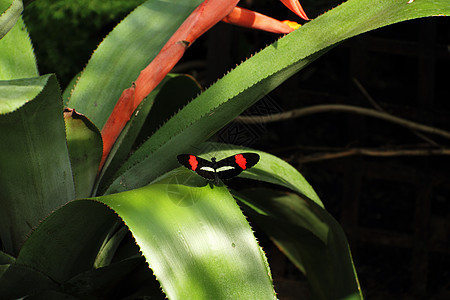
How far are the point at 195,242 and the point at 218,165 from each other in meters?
0.14

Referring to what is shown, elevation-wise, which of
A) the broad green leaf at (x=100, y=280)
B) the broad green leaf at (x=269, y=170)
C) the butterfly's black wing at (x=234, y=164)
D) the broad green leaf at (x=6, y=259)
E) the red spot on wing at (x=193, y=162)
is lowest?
the broad green leaf at (x=100, y=280)

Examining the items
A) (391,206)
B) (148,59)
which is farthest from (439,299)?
(148,59)

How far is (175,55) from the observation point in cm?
90

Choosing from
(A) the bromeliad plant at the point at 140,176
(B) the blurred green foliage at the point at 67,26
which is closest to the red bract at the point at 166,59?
(A) the bromeliad plant at the point at 140,176

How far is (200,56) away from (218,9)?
136 cm

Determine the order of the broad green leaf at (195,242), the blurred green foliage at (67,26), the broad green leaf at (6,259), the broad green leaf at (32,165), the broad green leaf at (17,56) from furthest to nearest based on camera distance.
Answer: the blurred green foliage at (67,26), the broad green leaf at (17,56), the broad green leaf at (6,259), the broad green leaf at (32,165), the broad green leaf at (195,242)

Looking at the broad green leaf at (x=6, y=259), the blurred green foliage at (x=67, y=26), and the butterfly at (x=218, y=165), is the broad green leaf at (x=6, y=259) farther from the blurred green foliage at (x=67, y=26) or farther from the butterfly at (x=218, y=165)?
the blurred green foliage at (x=67, y=26)

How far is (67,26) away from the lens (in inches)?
72.9

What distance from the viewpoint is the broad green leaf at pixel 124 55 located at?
1.05 meters

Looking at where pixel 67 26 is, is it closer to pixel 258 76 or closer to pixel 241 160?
pixel 258 76

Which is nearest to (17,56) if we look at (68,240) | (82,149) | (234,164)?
(82,149)

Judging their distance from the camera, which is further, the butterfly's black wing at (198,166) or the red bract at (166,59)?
the red bract at (166,59)

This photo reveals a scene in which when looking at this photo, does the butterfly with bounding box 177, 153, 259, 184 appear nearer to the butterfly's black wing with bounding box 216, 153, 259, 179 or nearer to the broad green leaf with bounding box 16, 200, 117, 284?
the butterfly's black wing with bounding box 216, 153, 259, 179

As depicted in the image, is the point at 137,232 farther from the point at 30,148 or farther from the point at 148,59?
the point at 148,59
